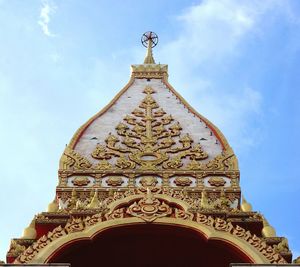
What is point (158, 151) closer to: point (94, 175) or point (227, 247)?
point (94, 175)

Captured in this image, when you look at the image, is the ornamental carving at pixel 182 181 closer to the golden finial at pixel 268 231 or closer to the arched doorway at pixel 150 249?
the golden finial at pixel 268 231

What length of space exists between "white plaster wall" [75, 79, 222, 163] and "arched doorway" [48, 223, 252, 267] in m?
5.92

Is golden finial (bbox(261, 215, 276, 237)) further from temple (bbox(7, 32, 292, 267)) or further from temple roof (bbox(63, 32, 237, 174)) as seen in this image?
temple roof (bbox(63, 32, 237, 174))

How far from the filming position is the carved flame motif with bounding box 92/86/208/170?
1906cm

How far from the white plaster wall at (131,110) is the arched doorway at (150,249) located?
5.92 m

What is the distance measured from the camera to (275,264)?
12.2 m

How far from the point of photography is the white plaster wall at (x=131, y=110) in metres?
20.1

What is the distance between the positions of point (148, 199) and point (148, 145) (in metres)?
6.25

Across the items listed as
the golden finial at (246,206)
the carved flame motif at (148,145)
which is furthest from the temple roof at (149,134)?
the golden finial at (246,206)

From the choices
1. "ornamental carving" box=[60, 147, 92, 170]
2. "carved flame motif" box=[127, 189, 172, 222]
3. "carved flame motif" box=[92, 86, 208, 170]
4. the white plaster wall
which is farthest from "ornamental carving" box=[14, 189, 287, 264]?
the white plaster wall

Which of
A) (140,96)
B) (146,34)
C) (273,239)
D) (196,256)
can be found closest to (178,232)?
(196,256)

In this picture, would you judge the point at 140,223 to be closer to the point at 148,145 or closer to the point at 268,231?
the point at 268,231

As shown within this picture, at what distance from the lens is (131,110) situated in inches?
898

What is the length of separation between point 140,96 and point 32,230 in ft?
35.2
